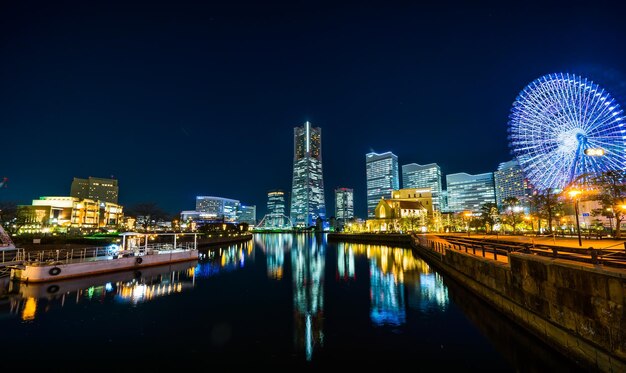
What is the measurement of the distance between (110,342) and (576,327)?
18450 mm

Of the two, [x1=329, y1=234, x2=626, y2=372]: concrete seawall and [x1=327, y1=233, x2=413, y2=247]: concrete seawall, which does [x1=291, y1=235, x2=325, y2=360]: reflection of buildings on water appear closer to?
[x1=329, y1=234, x2=626, y2=372]: concrete seawall

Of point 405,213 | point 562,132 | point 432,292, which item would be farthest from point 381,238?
point 432,292

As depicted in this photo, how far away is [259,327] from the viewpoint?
54.5 ft

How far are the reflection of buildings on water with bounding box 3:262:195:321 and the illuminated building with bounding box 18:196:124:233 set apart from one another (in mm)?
90265

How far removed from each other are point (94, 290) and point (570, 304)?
29571 millimetres

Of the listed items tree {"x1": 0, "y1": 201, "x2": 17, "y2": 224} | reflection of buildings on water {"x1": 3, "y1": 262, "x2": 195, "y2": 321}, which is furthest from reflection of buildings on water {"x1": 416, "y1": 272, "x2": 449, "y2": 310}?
tree {"x1": 0, "y1": 201, "x2": 17, "y2": 224}

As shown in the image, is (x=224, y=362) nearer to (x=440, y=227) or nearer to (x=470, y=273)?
(x=470, y=273)

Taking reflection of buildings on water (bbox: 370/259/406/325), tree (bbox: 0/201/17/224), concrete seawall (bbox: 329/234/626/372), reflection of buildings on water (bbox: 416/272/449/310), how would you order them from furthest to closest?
tree (bbox: 0/201/17/224) < reflection of buildings on water (bbox: 416/272/449/310) < reflection of buildings on water (bbox: 370/259/406/325) < concrete seawall (bbox: 329/234/626/372)

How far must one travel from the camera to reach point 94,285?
26.6 m

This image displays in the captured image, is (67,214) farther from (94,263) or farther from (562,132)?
(562,132)

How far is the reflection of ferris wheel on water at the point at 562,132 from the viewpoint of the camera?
42469 millimetres

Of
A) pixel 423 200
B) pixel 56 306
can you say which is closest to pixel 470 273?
pixel 56 306

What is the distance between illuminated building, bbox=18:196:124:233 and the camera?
103488mm

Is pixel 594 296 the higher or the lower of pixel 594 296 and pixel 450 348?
the higher
